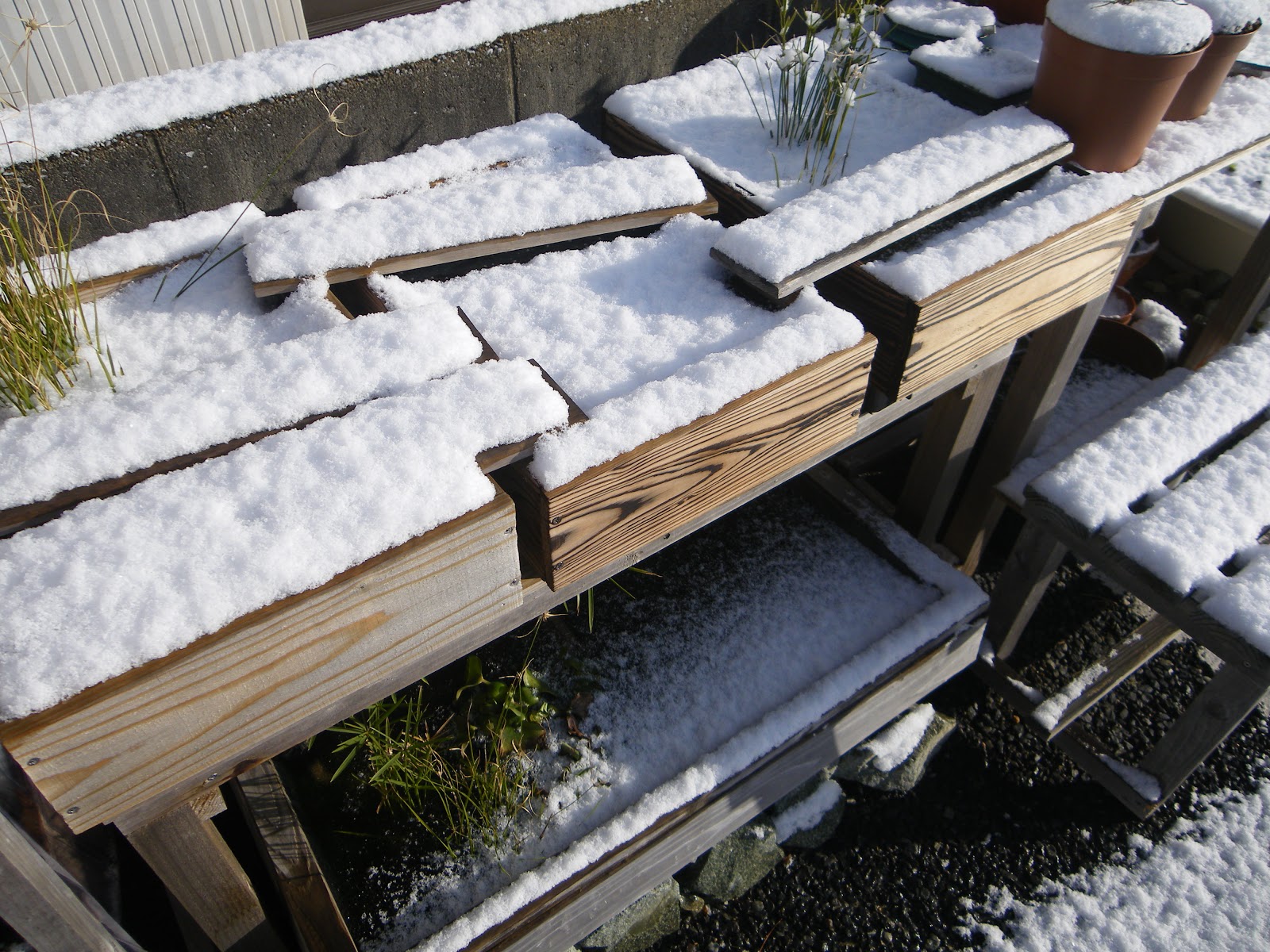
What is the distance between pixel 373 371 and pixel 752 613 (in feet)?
5.24

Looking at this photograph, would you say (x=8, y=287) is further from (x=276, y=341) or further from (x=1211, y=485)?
(x=1211, y=485)

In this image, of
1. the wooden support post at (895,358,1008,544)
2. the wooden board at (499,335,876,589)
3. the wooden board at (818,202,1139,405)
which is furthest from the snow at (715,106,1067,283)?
the wooden support post at (895,358,1008,544)

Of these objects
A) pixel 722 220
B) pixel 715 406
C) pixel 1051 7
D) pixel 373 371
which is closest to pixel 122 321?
pixel 373 371

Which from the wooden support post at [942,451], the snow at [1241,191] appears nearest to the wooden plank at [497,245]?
the wooden support post at [942,451]

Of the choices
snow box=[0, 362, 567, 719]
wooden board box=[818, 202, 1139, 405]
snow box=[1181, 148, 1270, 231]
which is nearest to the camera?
snow box=[0, 362, 567, 719]

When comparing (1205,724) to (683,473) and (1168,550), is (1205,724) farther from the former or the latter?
(683,473)

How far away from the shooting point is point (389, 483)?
132 cm

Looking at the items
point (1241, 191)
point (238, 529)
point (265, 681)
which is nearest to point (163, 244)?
point (238, 529)

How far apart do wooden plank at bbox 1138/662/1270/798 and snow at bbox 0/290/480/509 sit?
2.21 meters

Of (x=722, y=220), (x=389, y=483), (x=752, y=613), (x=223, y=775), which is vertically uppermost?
(x=389, y=483)

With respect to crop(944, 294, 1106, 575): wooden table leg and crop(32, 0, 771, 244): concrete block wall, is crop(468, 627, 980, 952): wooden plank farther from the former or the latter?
crop(32, 0, 771, 244): concrete block wall

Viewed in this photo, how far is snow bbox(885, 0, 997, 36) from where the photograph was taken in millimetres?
2887

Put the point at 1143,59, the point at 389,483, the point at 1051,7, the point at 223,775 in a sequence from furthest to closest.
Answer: the point at 1051,7 < the point at 1143,59 < the point at 223,775 < the point at 389,483

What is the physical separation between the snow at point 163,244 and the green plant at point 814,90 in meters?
1.38
